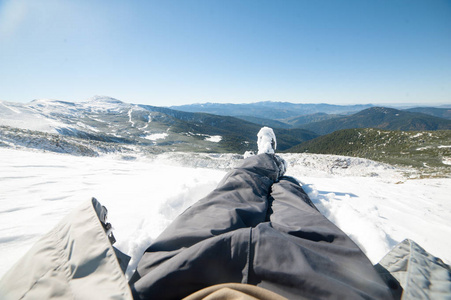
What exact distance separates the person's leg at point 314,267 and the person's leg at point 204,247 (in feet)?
0.49

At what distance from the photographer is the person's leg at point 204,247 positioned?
49.5 inches

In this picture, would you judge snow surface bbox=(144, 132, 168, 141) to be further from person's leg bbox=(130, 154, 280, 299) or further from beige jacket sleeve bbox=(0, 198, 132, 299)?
beige jacket sleeve bbox=(0, 198, 132, 299)

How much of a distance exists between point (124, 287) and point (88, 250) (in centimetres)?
47

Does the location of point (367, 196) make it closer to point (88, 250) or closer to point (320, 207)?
point (320, 207)

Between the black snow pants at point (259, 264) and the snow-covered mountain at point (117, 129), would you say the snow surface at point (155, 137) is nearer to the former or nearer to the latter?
the snow-covered mountain at point (117, 129)

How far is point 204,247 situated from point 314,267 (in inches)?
33.7

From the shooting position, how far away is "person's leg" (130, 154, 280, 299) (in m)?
1.26

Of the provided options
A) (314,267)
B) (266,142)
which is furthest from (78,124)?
(314,267)

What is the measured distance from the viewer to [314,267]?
4.38ft

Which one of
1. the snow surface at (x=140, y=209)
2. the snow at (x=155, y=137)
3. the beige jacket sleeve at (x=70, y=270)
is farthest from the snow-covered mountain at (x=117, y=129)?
the beige jacket sleeve at (x=70, y=270)

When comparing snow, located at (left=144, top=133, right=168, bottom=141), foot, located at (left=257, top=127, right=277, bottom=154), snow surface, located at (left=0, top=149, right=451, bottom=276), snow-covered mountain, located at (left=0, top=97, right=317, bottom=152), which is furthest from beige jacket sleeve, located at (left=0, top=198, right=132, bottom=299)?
snow, located at (left=144, top=133, right=168, bottom=141)

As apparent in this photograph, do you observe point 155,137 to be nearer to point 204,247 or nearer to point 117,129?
point 117,129

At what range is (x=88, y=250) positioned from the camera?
126 cm

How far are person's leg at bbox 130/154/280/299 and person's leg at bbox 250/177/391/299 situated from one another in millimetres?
150
